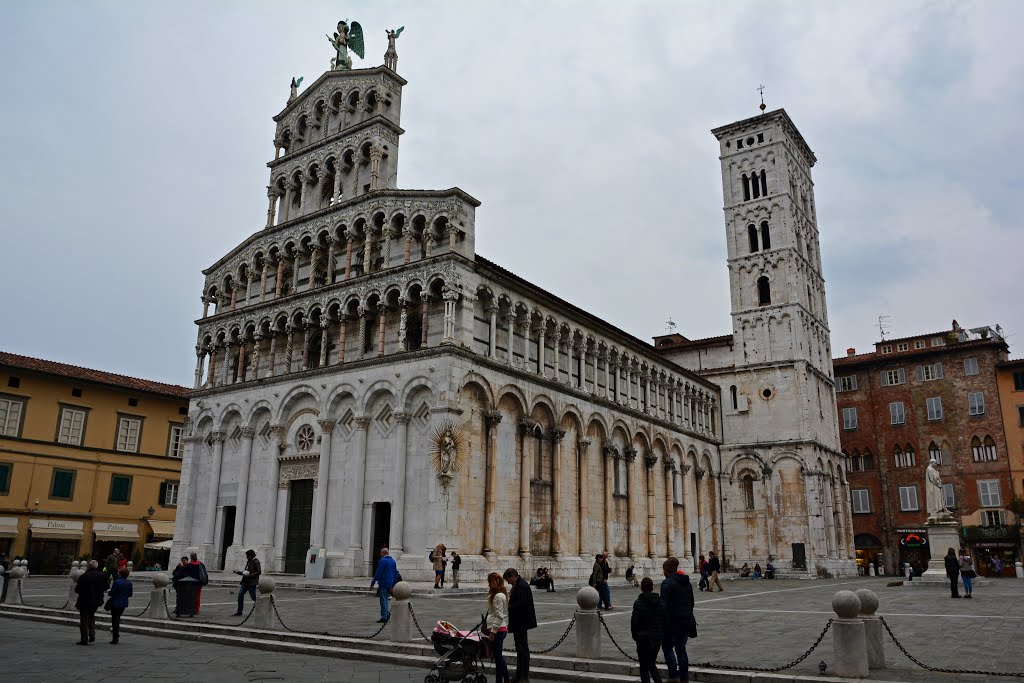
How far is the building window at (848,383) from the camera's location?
56344 mm

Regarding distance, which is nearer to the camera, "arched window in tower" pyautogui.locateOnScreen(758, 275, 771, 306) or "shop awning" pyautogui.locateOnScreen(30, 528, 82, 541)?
"shop awning" pyautogui.locateOnScreen(30, 528, 82, 541)

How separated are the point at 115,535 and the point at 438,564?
25344mm

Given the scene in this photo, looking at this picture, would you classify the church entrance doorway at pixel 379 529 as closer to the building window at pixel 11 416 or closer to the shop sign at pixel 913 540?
the building window at pixel 11 416

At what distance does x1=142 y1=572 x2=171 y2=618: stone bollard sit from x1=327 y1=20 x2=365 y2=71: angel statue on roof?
2578 cm

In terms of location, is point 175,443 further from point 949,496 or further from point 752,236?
point 949,496

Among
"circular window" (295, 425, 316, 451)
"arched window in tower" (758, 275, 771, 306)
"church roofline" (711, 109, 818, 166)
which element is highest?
"church roofline" (711, 109, 818, 166)

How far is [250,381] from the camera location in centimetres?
3231

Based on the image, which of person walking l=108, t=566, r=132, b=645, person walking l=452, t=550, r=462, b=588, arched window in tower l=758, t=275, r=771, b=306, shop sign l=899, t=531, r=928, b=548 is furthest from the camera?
shop sign l=899, t=531, r=928, b=548

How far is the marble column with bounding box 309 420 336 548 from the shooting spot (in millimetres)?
27688

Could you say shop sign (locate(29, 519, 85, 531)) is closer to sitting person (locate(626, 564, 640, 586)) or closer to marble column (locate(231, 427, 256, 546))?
marble column (locate(231, 427, 256, 546))

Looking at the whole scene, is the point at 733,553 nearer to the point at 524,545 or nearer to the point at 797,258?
the point at 797,258

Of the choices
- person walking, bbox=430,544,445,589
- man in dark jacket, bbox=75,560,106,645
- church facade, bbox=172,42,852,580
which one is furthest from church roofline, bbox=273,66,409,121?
man in dark jacket, bbox=75,560,106,645

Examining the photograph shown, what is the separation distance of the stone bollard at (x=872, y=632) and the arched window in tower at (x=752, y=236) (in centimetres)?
4221

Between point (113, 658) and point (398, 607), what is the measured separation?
4550mm
